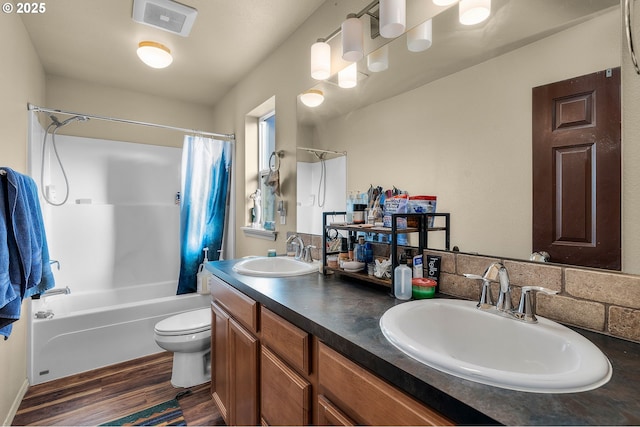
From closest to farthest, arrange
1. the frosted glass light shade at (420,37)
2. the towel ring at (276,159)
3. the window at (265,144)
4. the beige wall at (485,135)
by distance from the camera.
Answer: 1. the beige wall at (485,135)
2. the frosted glass light shade at (420,37)
3. the towel ring at (276,159)
4. the window at (265,144)

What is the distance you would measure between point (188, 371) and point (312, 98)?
79.6 inches

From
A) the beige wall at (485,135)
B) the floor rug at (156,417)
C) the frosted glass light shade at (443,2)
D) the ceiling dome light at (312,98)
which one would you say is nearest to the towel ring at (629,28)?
the beige wall at (485,135)

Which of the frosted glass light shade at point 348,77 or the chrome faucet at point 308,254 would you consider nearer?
the frosted glass light shade at point 348,77

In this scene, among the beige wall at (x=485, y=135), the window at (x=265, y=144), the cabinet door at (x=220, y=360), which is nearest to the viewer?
the beige wall at (x=485, y=135)

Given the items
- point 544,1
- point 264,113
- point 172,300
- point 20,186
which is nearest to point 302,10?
point 264,113

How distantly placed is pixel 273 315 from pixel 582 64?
128 centimetres

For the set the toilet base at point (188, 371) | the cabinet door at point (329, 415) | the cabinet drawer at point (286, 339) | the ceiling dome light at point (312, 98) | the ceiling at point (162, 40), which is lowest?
the toilet base at point (188, 371)

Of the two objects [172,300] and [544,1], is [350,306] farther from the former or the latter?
[172,300]

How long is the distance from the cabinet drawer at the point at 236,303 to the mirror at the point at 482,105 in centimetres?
83

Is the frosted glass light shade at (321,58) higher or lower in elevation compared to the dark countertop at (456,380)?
higher

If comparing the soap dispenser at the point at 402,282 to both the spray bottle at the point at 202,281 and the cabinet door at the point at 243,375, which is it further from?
the spray bottle at the point at 202,281

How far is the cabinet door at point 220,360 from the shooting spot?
1.58 m

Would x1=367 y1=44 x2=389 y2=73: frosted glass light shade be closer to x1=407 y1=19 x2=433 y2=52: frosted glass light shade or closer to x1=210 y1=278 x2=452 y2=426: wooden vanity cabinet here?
x1=407 y1=19 x2=433 y2=52: frosted glass light shade

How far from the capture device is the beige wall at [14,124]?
5.29ft
